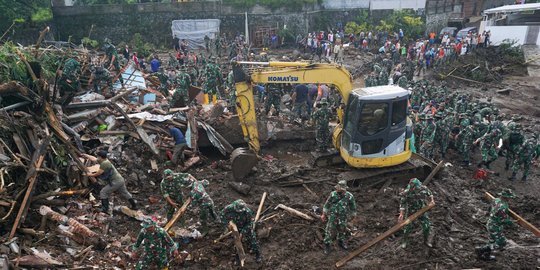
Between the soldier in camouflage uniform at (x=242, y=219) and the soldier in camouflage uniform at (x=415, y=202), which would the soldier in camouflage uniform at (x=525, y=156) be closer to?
the soldier in camouflage uniform at (x=415, y=202)

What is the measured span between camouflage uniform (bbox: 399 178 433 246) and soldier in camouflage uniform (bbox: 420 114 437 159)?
4.45 m

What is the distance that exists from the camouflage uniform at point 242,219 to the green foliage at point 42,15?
20.8m

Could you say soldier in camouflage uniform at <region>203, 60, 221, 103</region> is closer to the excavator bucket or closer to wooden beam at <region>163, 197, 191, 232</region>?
the excavator bucket

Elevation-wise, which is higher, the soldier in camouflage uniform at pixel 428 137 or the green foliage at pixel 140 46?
the green foliage at pixel 140 46

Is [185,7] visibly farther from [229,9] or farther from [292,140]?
[292,140]

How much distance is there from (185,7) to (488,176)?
2170cm

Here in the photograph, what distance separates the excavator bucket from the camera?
984cm

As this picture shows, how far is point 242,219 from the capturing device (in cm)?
723

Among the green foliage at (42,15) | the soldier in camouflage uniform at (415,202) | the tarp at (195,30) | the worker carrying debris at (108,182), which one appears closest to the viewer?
the soldier in camouflage uniform at (415,202)

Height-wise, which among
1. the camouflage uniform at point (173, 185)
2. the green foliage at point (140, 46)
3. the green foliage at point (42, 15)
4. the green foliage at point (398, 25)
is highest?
the green foliage at point (42, 15)

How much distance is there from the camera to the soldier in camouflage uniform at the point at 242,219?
7152mm

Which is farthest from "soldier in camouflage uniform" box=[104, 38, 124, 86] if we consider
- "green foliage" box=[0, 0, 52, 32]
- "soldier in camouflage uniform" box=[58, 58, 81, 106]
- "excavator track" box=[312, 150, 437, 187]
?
"excavator track" box=[312, 150, 437, 187]

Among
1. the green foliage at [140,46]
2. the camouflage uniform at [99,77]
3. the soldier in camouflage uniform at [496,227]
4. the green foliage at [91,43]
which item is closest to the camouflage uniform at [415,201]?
the soldier in camouflage uniform at [496,227]

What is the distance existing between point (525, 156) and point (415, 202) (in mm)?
5525
